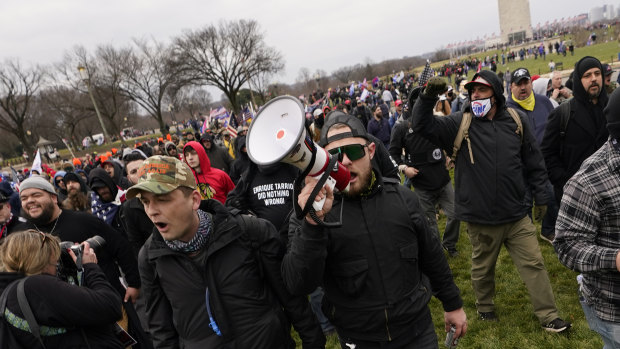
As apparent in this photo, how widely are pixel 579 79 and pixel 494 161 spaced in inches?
52.4

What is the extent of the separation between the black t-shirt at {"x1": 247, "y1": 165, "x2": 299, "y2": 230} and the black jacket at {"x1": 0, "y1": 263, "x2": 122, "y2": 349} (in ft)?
5.45

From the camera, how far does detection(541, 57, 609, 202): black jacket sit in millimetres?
3527

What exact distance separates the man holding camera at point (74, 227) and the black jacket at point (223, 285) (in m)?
1.73

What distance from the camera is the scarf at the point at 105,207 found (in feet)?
14.9

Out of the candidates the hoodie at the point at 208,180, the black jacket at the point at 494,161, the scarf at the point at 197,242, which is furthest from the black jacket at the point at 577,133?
the hoodie at the point at 208,180

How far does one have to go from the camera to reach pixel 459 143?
3.23m

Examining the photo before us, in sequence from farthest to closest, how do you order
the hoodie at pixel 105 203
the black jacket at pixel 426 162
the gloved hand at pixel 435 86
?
the black jacket at pixel 426 162 → the hoodie at pixel 105 203 → the gloved hand at pixel 435 86

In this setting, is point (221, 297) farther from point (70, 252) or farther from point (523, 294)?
point (523, 294)

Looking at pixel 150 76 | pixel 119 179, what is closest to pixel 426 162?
pixel 119 179

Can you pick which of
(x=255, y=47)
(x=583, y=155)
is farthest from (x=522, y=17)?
(x=583, y=155)

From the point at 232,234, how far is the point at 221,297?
12.9 inches

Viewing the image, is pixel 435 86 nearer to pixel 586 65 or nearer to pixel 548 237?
pixel 586 65

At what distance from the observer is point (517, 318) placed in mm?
3645

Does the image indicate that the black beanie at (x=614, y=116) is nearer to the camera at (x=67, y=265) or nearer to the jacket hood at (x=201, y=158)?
the camera at (x=67, y=265)
